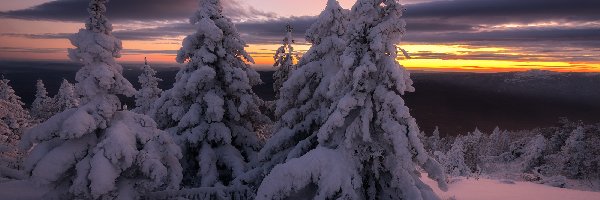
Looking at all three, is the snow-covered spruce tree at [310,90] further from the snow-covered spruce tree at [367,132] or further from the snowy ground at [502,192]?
the snowy ground at [502,192]

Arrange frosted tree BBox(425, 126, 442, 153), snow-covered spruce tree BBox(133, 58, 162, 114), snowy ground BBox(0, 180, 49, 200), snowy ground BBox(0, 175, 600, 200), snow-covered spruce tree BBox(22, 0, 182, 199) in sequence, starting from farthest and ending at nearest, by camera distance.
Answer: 1. frosted tree BBox(425, 126, 442, 153)
2. snow-covered spruce tree BBox(133, 58, 162, 114)
3. snowy ground BBox(0, 175, 600, 200)
4. snowy ground BBox(0, 180, 49, 200)
5. snow-covered spruce tree BBox(22, 0, 182, 199)

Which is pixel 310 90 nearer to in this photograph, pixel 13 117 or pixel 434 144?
pixel 13 117

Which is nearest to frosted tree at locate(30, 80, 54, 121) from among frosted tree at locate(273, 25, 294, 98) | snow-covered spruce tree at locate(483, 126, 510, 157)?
frosted tree at locate(273, 25, 294, 98)

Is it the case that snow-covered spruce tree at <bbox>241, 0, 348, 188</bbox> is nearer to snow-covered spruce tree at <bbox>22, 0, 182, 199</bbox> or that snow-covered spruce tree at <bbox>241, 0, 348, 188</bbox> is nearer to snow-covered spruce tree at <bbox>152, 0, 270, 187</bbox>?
snow-covered spruce tree at <bbox>152, 0, 270, 187</bbox>

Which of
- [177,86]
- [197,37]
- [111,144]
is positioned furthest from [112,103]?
[197,37]

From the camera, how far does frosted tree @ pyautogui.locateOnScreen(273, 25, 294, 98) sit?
2202cm

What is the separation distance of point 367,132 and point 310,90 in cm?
516

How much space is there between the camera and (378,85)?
11.1 m

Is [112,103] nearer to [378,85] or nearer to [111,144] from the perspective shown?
[111,144]

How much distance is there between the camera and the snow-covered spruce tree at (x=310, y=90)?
14.9 m

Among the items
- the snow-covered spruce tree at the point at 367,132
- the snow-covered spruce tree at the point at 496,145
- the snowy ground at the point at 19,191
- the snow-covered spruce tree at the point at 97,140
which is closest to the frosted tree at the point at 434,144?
the snow-covered spruce tree at the point at 496,145

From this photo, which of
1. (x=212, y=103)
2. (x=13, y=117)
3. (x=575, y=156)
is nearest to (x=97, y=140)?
(x=212, y=103)

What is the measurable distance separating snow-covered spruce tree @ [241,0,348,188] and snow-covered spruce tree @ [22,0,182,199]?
469 cm

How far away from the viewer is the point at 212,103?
17047 mm
